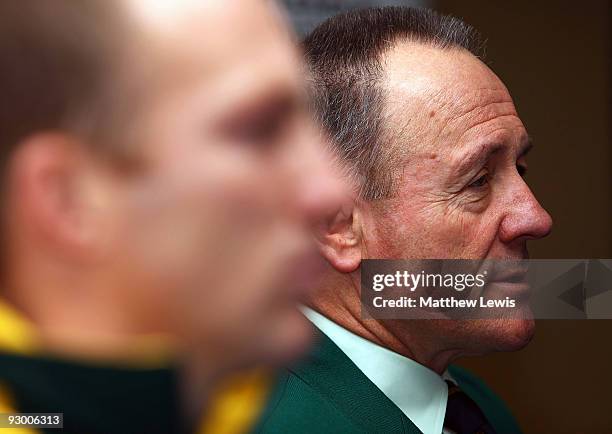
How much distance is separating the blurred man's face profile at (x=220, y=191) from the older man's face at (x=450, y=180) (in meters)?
0.48

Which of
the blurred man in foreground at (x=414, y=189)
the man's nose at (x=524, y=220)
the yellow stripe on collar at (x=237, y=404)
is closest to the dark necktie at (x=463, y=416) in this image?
the blurred man in foreground at (x=414, y=189)

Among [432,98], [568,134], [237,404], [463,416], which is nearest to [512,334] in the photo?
[463,416]

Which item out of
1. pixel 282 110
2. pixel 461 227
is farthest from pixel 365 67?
pixel 282 110

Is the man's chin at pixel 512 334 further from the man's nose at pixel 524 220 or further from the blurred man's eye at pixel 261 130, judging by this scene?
the blurred man's eye at pixel 261 130

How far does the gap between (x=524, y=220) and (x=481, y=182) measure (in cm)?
6

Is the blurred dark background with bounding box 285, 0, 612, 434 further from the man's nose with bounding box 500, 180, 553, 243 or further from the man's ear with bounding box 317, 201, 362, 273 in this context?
the man's ear with bounding box 317, 201, 362, 273

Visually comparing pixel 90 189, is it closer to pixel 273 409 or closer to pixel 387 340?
pixel 273 409

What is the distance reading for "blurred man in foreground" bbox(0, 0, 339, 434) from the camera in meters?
0.21

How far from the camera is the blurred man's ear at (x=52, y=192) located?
8.4 inches

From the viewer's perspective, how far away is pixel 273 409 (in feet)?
1.97

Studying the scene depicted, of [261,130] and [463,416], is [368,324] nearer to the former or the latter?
[463,416]

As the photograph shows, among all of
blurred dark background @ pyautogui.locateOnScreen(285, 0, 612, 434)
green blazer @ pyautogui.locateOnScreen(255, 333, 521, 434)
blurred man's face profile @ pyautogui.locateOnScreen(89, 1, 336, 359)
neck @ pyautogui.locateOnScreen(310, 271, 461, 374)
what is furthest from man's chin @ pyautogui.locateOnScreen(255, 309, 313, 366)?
blurred dark background @ pyautogui.locateOnScreen(285, 0, 612, 434)

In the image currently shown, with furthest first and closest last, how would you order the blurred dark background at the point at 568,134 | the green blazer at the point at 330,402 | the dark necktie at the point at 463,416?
the blurred dark background at the point at 568,134, the dark necktie at the point at 463,416, the green blazer at the point at 330,402

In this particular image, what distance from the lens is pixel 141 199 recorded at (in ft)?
0.70
